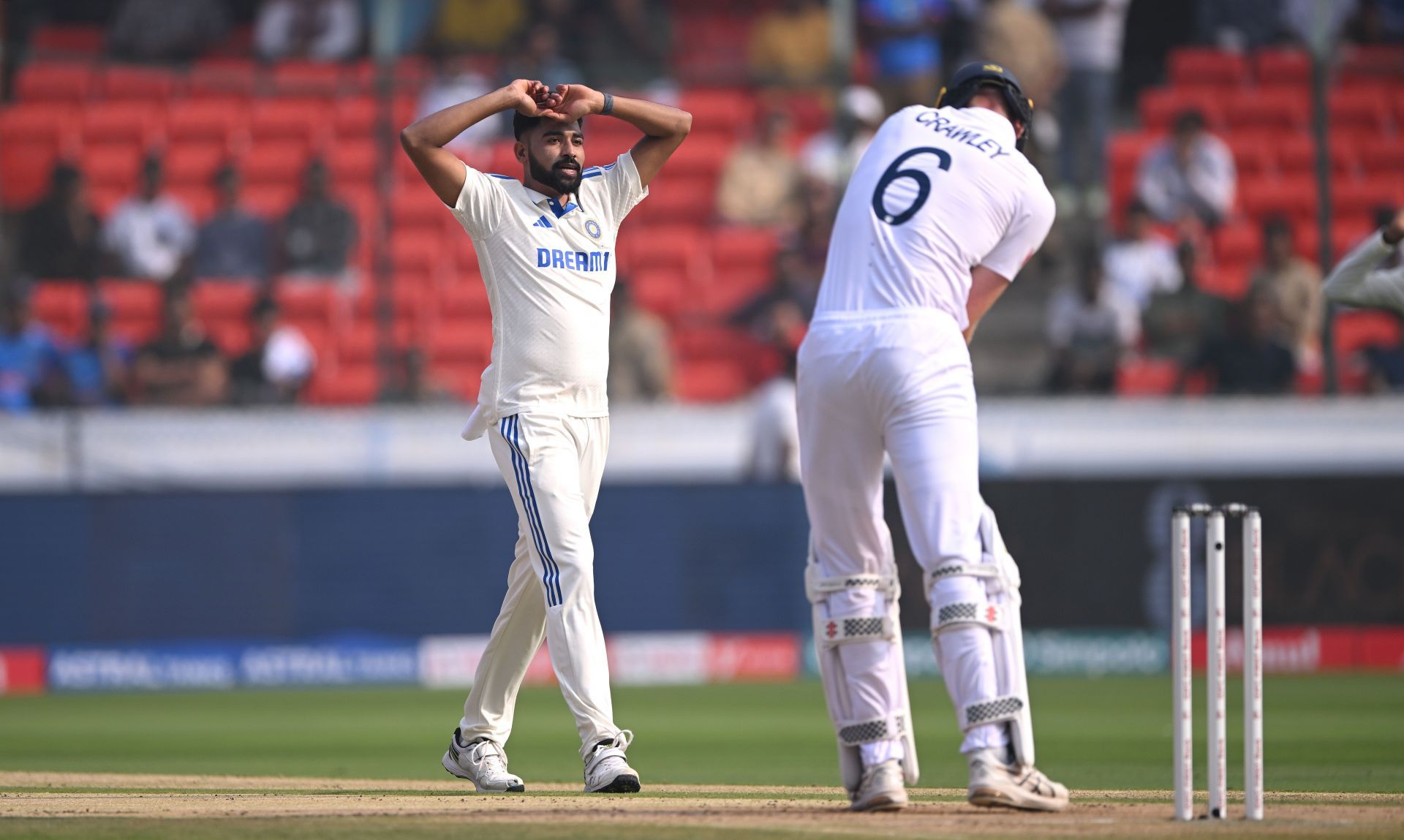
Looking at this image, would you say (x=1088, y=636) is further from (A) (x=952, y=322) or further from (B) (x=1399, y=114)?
(A) (x=952, y=322)

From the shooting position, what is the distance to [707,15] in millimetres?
20781

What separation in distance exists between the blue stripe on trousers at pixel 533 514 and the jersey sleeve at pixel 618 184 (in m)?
0.89

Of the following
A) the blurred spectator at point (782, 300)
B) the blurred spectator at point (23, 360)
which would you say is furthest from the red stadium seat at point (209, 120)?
the blurred spectator at point (782, 300)

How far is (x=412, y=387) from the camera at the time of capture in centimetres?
1642

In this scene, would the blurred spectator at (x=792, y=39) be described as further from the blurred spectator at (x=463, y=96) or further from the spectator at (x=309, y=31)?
the spectator at (x=309, y=31)

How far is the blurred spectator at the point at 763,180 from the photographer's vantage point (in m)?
17.9

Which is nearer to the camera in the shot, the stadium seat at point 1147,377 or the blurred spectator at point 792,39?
the stadium seat at point 1147,377

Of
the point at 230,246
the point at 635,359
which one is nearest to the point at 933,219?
the point at 635,359

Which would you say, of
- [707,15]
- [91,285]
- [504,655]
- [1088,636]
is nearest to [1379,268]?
[504,655]

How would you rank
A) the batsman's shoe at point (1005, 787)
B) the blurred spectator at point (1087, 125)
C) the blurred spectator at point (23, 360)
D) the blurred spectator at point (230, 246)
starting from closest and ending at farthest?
the batsman's shoe at point (1005, 787)
the blurred spectator at point (23, 360)
the blurred spectator at point (1087, 125)
the blurred spectator at point (230, 246)

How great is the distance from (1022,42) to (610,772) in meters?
13.1

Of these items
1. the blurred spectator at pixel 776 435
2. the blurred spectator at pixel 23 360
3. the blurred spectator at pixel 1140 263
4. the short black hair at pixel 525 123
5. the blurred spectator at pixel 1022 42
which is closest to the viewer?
the short black hair at pixel 525 123

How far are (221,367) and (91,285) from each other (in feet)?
5.98

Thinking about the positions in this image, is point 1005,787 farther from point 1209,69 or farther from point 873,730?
point 1209,69
